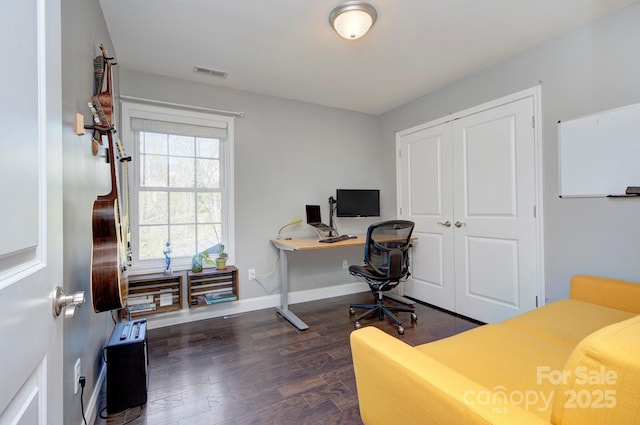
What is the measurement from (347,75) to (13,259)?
117 inches

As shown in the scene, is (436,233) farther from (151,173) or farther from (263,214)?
(151,173)

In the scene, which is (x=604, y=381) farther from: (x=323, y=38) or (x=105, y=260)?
(x=323, y=38)

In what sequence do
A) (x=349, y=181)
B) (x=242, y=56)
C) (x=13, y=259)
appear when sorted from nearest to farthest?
(x=13, y=259) → (x=242, y=56) → (x=349, y=181)

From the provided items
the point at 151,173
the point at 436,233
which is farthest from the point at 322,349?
the point at 151,173

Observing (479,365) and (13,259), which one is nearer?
(13,259)

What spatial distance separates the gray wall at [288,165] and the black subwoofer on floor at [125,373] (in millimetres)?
1550

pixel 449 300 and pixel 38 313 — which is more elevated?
pixel 38 313

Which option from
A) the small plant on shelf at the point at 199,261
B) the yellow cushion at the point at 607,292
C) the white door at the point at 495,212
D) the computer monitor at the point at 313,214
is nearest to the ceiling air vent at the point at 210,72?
the computer monitor at the point at 313,214

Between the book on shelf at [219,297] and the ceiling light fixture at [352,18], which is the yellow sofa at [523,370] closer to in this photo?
the ceiling light fixture at [352,18]

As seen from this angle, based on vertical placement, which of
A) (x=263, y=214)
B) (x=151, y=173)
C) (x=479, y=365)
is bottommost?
(x=479, y=365)

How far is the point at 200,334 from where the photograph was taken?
2670mm

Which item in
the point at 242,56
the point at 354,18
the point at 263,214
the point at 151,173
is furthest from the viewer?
the point at 263,214

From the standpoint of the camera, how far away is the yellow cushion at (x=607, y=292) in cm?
176

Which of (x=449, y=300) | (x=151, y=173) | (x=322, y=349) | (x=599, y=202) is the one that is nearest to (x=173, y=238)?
(x=151, y=173)
